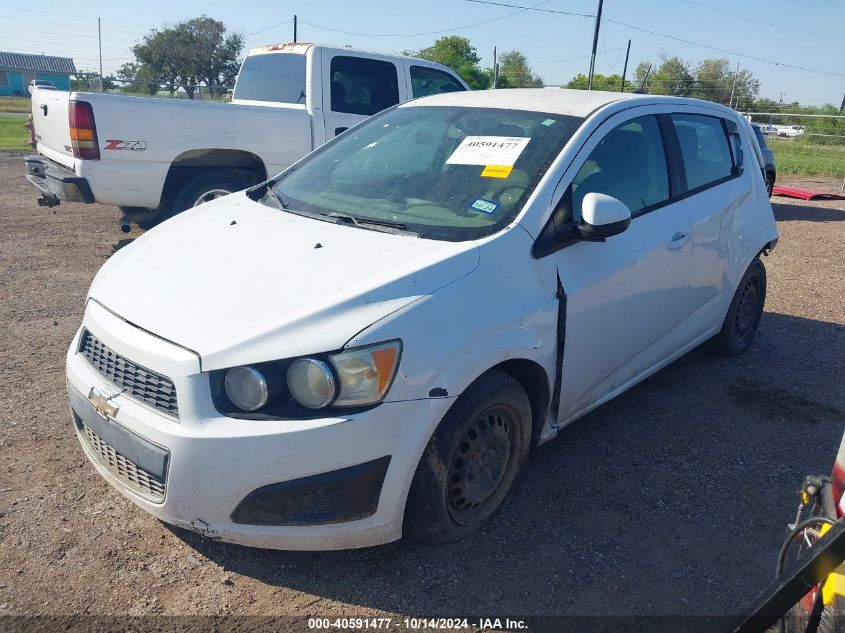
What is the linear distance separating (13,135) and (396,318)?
24907 millimetres

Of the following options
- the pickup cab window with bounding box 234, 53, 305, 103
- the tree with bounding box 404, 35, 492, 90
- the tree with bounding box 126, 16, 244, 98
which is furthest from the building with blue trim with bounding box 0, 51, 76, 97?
the pickup cab window with bounding box 234, 53, 305, 103

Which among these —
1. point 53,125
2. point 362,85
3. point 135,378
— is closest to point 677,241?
point 135,378

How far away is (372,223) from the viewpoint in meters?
3.27

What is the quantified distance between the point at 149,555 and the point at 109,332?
0.91 m

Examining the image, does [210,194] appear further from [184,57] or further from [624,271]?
[184,57]

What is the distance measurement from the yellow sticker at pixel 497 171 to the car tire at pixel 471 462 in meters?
0.97

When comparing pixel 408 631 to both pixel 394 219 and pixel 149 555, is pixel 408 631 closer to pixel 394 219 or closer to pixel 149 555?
pixel 149 555

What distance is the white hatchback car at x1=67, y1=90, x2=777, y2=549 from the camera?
2459 millimetres

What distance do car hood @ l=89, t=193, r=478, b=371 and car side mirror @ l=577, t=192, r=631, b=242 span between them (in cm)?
57

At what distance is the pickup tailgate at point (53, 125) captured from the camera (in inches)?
266

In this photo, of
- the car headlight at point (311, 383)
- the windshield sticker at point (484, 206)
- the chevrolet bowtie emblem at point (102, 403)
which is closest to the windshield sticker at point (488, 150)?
the windshield sticker at point (484, 206)

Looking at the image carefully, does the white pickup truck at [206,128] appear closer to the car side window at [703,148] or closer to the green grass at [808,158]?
the car side window at [703,148]

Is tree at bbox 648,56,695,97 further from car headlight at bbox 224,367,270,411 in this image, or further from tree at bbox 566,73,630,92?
car headlight at bbox 224,367,270,411

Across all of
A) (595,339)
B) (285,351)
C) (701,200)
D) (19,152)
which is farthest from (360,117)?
(19,152)
